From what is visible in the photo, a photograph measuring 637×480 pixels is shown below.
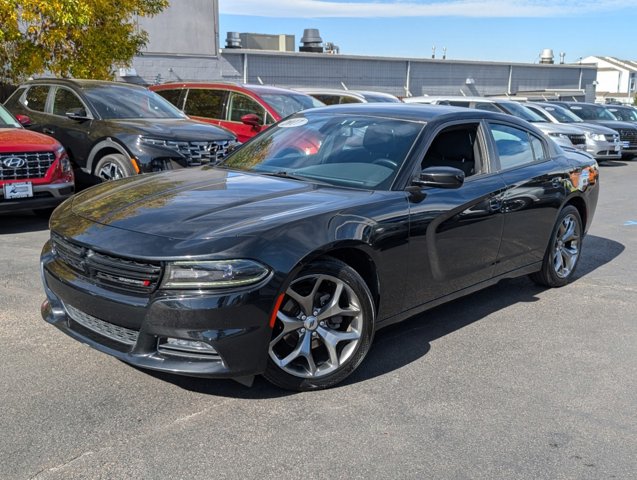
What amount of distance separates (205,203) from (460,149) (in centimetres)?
212

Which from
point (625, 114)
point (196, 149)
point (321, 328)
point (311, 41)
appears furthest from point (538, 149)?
point (311, 41)

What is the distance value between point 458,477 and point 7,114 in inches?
304

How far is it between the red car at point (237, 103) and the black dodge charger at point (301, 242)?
231 inches

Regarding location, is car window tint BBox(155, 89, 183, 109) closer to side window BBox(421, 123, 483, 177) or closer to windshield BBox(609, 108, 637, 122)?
side window BBox(421, 123, 483, 177)

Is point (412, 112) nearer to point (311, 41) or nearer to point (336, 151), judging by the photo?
point (336, 151)

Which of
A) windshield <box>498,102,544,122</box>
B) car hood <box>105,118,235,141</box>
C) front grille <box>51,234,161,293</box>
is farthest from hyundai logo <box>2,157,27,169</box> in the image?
windshield <box>498,102,544,122</box>

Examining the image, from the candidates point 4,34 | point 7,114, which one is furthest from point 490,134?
point 4,34

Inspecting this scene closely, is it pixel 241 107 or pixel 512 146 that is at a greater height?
pixel 241 107

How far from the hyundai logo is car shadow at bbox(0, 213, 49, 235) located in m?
0.76

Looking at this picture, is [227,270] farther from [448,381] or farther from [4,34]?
[4,34]

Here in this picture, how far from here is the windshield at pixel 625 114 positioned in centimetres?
2192

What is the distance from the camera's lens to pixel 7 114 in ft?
28.9

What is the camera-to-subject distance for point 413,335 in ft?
15.9

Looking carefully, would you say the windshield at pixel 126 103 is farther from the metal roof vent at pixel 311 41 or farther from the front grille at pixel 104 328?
the metal roof vent at pixel 311 41
